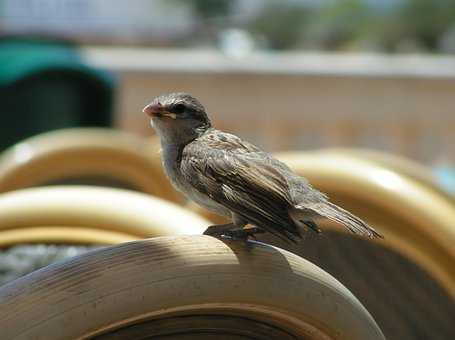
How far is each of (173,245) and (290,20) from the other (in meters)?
43.3

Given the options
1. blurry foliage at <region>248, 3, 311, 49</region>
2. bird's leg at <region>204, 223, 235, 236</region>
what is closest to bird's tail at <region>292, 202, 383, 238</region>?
bird's leg at <region>204, 223, 235, 236</region>

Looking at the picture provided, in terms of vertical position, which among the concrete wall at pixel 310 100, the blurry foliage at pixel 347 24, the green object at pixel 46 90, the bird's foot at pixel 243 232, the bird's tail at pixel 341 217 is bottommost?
the bird's foot at pixel 243 232

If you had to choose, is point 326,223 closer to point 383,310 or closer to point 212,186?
point 383,310

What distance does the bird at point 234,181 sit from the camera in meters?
1.61

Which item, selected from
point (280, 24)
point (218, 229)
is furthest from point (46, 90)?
point (280, 24)

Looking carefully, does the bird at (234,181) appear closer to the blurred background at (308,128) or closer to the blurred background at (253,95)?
the blurred background at (308,128)

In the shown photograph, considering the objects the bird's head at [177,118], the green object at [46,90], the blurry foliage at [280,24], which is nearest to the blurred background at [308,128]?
the green object at [46,90]

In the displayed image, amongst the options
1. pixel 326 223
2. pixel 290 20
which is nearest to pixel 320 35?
pixel 290 20

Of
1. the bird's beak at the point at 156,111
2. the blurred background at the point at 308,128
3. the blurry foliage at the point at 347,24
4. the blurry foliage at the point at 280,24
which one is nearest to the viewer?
the bird's beak at the point at 156,111

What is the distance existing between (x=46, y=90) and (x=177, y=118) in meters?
3.22

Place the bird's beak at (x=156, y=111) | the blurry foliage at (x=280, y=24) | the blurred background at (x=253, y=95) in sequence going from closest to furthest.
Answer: the bird's beak at (x=156, y=111) → the blurred background at (x=253, y=95) → the blurry foliage at (x=280, y=24)

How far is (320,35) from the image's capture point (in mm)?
37625

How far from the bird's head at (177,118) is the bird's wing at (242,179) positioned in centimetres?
6

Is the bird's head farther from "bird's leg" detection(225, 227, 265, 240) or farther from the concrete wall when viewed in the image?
the concrete wall
